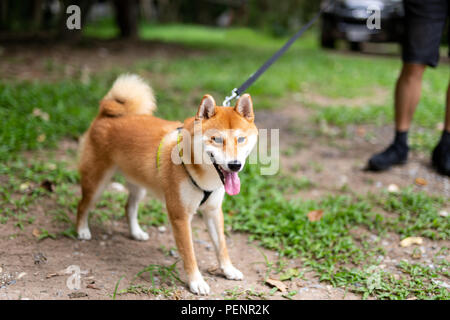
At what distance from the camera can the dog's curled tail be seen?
3.15 metres

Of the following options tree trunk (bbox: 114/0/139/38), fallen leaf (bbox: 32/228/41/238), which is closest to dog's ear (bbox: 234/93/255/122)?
fallen leaf (bbox: 32/228/41/238)

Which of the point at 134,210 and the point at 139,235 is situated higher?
the point at 134,210

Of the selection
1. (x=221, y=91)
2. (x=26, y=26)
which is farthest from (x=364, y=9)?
(x=26, y=26)

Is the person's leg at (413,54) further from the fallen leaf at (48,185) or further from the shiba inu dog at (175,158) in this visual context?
the fallen leaf at (48,185)

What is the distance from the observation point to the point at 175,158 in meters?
2.61

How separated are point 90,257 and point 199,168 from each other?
3.77ft

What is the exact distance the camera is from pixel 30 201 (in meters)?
3.51

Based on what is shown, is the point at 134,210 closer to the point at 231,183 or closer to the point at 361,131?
the point at 231,183

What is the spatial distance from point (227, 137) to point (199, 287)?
1.00m

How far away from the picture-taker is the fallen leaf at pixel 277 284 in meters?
2.74

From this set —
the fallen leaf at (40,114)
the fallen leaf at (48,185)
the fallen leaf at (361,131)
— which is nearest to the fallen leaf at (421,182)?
the fallen leaf at (361,131)

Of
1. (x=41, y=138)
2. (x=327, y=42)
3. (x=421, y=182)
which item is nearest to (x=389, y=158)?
(x=421, y=182)

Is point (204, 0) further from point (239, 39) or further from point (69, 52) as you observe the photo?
point (69, 52)
